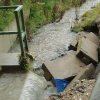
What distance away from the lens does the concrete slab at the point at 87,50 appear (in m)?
7.08

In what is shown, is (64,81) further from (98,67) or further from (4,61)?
(4,61)

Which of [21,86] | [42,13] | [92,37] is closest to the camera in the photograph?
[21,86]

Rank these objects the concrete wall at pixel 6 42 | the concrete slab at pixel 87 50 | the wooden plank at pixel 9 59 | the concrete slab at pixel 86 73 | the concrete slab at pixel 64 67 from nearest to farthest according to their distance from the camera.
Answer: the wooden plank at pixel 9 59
the concrete slab at pixel 86 73
the concrete slab at pixel 64 67
the concrete slab at pixel 87 50
the concrete wall at pixel 6 42

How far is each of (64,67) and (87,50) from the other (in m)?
0.73

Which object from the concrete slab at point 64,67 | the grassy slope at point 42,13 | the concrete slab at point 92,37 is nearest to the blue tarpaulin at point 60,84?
A: the concrete slab at point 64,67

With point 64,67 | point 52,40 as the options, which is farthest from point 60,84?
point 52,40

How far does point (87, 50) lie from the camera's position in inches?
288

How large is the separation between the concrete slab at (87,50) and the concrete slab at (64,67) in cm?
18

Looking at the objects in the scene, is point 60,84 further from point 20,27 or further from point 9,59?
point 20,27

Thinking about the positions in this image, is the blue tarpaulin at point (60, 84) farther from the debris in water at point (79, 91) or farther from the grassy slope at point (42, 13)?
the grassy slope at point (42, 13)

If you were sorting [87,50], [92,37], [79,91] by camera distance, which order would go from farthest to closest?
[92,37], [87,50], [79,91]

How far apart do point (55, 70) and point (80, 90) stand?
115 cm

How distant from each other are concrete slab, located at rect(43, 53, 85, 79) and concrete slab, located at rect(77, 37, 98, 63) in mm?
180

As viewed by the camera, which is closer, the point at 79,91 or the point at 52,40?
the point at 79,91
